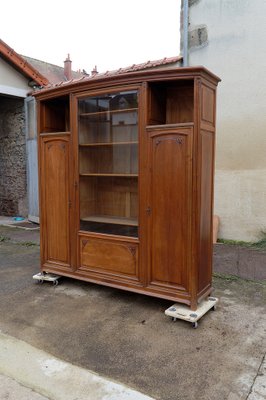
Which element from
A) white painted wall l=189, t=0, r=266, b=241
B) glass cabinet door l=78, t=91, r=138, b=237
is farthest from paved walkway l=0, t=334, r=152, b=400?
white painted wall l=189, t=0, r=266, b=241

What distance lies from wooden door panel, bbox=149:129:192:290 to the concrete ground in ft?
1.36

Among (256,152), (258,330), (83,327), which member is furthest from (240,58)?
(83,327)

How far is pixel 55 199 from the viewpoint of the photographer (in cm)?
357

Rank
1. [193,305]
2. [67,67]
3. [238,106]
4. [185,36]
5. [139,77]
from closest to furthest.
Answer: [193,305], [139,77], [238,106], [185,36], [67,67]

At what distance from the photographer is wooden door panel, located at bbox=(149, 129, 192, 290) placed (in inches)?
108

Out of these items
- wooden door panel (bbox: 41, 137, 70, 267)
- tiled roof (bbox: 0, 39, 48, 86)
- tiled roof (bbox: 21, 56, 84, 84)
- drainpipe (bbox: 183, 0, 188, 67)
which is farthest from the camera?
tiled roof (bbox: 21, 56, 84, 84)

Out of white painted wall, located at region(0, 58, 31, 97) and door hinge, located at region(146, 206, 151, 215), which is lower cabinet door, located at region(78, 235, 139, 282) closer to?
door hinge, located at region(146, 206, 151, 215)

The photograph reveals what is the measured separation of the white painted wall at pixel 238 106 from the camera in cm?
505

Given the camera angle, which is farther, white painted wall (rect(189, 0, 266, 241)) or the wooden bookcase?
white painted wall (rect(189, 0, 266, 241))

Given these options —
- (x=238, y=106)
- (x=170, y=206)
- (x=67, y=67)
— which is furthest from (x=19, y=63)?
(x=67, y=67)

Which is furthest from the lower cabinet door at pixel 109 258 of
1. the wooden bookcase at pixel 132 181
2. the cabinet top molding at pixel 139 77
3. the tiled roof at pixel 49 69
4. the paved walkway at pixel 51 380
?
the tiled roof at pixel 49 69

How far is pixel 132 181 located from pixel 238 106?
2.90 metres

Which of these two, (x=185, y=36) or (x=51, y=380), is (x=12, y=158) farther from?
(x=51, y=380)

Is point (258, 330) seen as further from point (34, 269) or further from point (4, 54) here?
point (4, 54)
